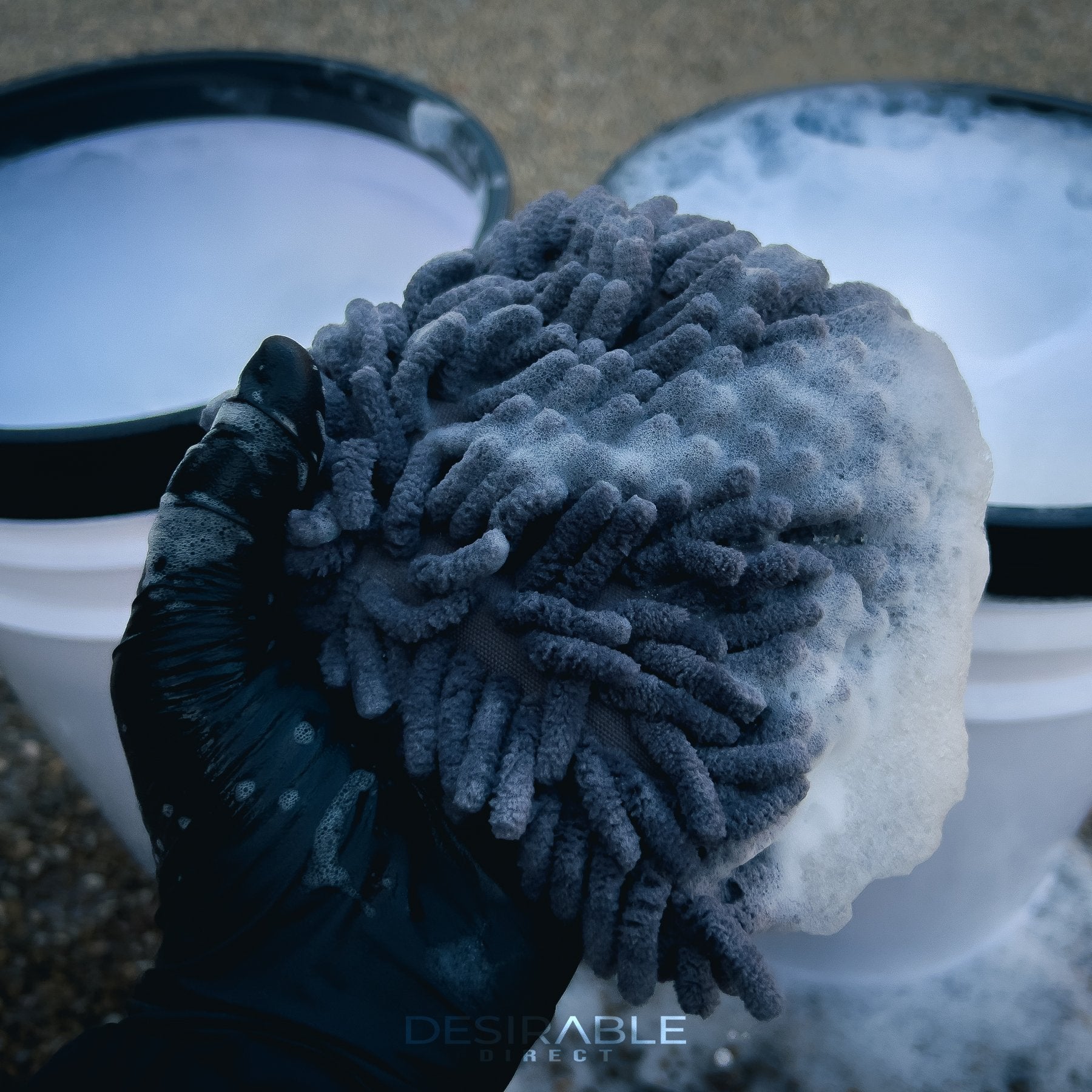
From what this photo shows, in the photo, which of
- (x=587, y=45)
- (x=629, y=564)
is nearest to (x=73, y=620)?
(x=629, y=564)

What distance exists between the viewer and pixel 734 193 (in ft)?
3.17

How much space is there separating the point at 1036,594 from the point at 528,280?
1.31 feet

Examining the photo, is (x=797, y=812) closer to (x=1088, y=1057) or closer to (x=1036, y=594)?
(x=1036, y=594)

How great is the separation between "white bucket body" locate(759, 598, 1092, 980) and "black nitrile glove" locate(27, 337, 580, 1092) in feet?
1.35

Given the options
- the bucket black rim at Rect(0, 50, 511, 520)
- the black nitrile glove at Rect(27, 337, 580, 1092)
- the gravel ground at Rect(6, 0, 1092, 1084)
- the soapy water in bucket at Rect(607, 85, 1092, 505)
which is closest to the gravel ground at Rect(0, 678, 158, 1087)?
the black nitrile glove at Rect(27, 337, 580, 1092)

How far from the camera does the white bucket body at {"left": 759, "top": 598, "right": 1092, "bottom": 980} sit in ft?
2.36

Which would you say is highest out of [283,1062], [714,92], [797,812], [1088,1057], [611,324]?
[714,92]

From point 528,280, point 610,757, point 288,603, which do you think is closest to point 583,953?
point 610,757

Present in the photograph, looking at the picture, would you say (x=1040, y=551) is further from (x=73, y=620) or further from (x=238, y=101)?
(x=238, y=101)

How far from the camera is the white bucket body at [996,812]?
720 millimetres

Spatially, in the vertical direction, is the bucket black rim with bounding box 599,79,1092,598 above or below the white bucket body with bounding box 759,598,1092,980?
above

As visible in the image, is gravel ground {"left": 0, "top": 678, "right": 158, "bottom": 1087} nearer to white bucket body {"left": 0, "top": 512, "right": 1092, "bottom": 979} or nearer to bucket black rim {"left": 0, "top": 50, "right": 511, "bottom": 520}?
white bucket body {"left": 0, "top": 512, "right": 1092, "bottom": 979}

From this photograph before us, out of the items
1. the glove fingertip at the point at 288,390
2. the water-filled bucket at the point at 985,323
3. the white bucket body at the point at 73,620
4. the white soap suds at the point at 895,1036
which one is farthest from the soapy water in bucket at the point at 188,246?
the white soap suds at the point at 895,1036

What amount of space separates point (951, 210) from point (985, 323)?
0.58 ft
